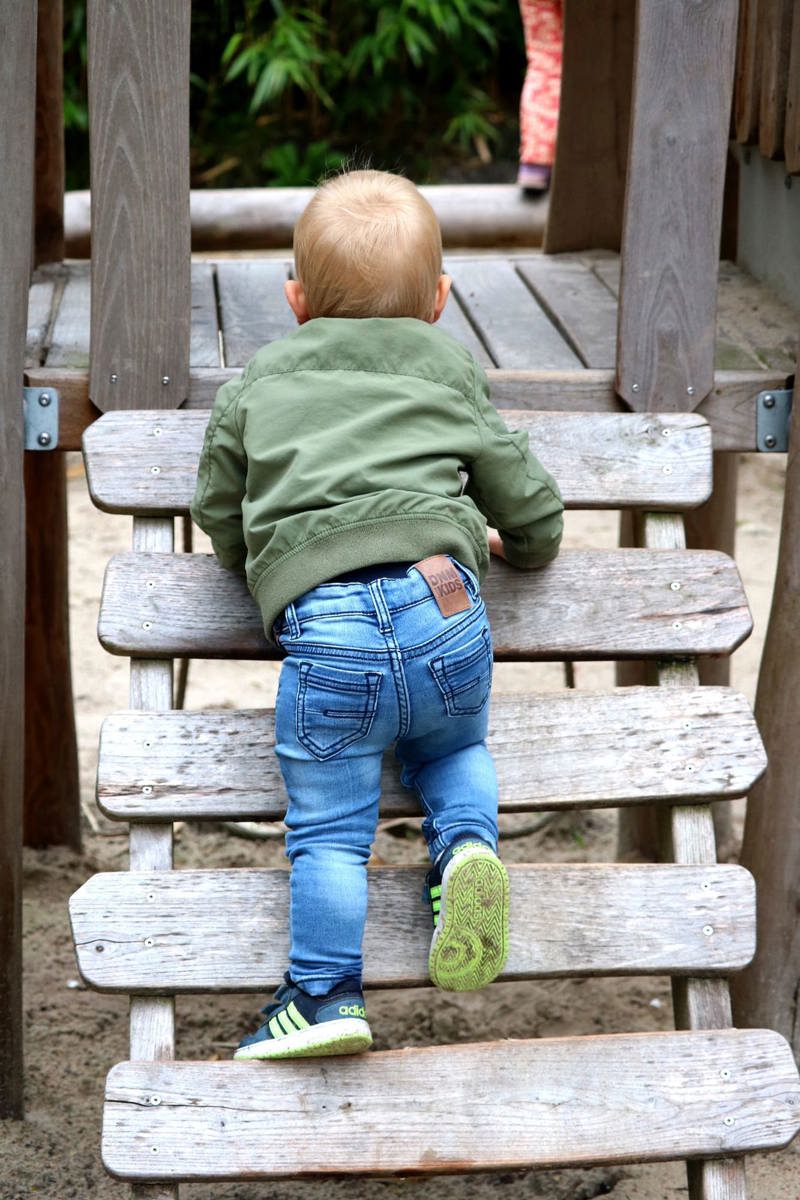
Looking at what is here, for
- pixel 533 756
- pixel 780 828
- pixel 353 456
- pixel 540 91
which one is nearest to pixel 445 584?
pixel 353 456

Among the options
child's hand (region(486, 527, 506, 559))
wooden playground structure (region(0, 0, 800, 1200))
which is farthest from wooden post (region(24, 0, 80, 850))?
child's hand (region(486, 527, 506, 559))

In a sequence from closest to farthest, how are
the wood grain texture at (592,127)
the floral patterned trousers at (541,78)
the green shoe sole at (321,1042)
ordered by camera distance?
the green shoe sole at (321,1042), the wood grain texture at (592,127), the floral patterned trousers at (541,78)

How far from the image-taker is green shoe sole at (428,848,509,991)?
2143mm

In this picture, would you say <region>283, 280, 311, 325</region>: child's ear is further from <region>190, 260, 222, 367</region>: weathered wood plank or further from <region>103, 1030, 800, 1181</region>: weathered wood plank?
<region>103, 1030, 800, 1181</region>: weathered wood plank

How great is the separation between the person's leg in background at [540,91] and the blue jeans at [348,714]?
3.87 m

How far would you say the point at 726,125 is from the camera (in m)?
2.70

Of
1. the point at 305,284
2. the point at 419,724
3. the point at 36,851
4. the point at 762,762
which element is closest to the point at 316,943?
the point at 419,724

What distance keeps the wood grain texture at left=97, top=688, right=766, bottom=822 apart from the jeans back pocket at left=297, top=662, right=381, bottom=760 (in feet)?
0.80

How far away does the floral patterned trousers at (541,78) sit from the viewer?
18.7ft

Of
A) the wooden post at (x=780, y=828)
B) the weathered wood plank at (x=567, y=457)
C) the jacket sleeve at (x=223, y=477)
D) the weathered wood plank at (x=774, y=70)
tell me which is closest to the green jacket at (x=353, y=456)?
the jacket sleeve at (x=223, y=477)

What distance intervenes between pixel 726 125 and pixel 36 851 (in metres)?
2.59

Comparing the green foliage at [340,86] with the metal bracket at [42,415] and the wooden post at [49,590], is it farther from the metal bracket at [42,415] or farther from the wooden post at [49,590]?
the metal bracket at [42,415]

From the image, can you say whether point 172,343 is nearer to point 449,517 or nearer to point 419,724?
point 449,517

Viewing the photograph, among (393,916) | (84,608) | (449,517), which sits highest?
(449,517)
